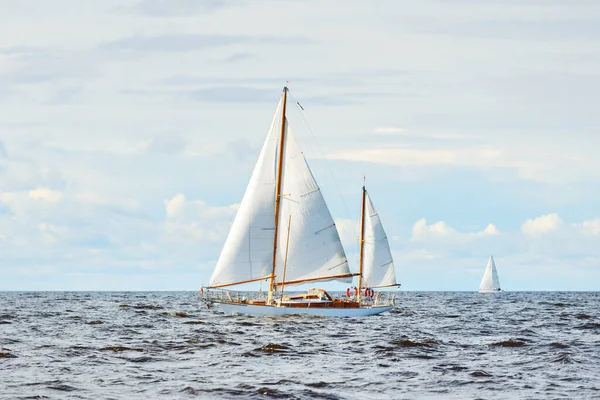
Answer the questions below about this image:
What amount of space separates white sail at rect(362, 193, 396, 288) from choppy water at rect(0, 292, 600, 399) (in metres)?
23.3

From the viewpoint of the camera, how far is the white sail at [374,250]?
8206cm

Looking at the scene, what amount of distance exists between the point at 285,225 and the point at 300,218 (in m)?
1.29

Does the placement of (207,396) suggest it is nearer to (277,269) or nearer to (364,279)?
(277,269)

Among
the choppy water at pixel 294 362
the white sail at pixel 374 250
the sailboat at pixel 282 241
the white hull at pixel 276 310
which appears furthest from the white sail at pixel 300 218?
the white sail at pixel 374 250

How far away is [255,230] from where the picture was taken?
6450 cm

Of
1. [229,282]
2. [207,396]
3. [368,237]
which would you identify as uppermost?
[368,237]

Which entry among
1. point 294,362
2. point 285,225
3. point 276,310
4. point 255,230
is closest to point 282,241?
point 285,225

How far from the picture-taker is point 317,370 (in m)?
34.2

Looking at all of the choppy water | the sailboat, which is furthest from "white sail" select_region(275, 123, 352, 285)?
the choppy water

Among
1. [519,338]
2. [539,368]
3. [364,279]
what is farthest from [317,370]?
[364,279]

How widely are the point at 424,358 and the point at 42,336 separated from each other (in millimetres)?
23155

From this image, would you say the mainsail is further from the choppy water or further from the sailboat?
the choppy water

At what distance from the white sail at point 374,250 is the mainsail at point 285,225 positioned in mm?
14173

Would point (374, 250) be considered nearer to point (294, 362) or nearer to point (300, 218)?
point (300, 218)
